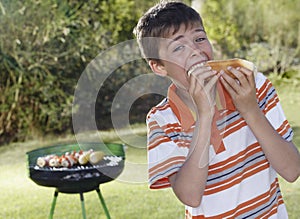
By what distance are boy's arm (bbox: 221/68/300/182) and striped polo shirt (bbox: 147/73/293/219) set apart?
55 millimetres

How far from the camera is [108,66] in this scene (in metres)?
6.42

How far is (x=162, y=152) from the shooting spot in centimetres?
146

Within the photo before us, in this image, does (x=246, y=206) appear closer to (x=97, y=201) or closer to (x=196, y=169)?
(x=196, y=169)

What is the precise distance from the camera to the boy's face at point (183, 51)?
1400mm

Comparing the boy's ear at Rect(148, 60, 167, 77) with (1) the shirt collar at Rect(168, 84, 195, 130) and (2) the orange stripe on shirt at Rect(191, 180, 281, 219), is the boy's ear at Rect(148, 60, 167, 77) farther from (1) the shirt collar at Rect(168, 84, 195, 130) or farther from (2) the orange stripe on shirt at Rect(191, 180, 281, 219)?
(2) the orange stripe on shirt at Rect(191, 180, 281, 219)

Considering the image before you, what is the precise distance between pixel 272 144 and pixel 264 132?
1.3 inches

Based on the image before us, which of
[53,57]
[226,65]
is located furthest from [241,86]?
[53,57]

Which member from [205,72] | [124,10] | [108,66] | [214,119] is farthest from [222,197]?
[124,10]

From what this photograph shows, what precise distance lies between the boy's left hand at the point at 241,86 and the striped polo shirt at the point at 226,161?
109 mm

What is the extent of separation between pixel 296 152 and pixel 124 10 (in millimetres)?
6218

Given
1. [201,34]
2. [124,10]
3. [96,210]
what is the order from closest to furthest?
[201,34]
[96,210]
[124,10]

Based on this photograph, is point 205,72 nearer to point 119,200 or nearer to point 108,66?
point 119,200

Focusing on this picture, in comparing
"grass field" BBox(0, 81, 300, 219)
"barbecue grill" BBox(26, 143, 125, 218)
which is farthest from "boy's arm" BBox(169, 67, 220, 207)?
"grass field" BBox(0, 81, 300, 219)

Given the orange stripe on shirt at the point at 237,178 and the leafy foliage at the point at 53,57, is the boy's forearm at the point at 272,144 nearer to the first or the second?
the orange stripe on shirt at the point at 237,178
